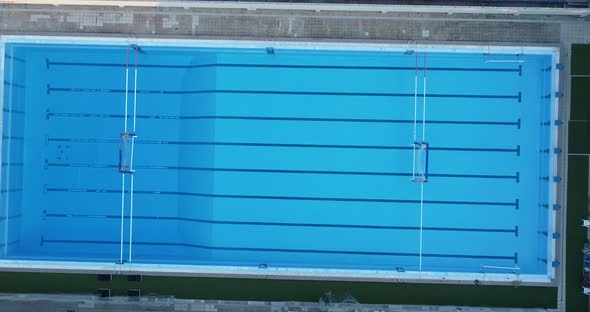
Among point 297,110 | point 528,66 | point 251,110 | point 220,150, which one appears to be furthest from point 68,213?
point 528,66

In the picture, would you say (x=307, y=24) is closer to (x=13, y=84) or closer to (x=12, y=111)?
(x=13, y=84)

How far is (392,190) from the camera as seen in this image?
27.9 feet

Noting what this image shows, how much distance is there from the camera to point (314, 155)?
8.54m

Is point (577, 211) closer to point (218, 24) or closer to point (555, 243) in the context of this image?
point (555, 243)

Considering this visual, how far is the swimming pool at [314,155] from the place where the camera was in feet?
27.5

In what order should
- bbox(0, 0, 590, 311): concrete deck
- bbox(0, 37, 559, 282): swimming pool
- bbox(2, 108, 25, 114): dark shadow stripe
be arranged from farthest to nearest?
bbox(2, 108, 25, 114): dark shadow stripe, bbox(0, 37, 559, 282): swimming pool, bbox(0, 0, 590, 311): concrete deck

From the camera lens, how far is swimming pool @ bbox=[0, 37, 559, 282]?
8383 mm

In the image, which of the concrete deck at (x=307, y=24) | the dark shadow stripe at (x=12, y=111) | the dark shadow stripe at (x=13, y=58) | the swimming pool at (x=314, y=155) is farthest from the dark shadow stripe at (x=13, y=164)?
the concrete deck at (x=307, y=24)

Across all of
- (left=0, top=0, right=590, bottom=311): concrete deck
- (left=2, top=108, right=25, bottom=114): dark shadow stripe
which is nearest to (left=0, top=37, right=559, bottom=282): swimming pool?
(left=2, top=108, right=25, bottom=114): dark shadow stripe

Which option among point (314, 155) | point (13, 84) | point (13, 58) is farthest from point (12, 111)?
point (314, 155)

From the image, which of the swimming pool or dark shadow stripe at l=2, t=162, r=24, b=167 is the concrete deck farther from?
dark shadow stripe at l=2, t=162, r=24, b=167

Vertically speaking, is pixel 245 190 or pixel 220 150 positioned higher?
pixel 220 150

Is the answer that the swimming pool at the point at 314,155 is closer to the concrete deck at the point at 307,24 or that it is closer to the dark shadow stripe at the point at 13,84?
the dark shadow stripe at the point at 13,84

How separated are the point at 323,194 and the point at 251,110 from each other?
6.40ft
